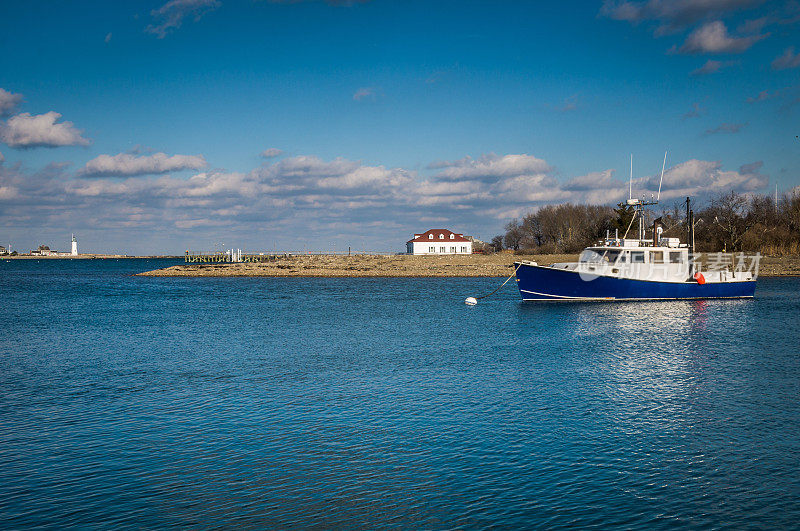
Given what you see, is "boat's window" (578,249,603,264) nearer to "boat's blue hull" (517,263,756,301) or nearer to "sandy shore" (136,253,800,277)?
"boat's blue hull" (517,263,756,301)

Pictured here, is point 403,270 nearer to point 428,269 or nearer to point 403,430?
point 428,269

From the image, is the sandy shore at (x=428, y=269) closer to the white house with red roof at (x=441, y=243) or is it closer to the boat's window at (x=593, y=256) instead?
the white house with red roof at (x=441, y=243)

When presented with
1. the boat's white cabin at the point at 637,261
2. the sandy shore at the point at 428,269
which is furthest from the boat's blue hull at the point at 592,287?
the sandy shore at the point at 428,269

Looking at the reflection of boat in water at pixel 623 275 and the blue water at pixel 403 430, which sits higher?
the reflection of boat in water at pixel 623 275

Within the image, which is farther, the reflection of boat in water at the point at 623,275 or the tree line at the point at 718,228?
the tree line at the point at 718,228

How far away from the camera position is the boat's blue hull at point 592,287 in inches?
1510

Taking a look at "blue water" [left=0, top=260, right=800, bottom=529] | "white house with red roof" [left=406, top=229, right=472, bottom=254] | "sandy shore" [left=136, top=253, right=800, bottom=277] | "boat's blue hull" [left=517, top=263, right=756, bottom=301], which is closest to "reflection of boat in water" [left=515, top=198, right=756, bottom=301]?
"boat's blue hull" [left=517, top=263, right=756, bottom=301]

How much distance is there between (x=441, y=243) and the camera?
5089 inches

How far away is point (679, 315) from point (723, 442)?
80.8 ft

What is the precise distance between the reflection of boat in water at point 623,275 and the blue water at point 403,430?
1201 centimetres

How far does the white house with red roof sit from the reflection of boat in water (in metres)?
88.0

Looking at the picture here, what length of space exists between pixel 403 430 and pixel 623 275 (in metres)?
29.6

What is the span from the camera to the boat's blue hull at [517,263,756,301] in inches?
1510

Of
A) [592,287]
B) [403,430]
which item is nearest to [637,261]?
[592,287]
